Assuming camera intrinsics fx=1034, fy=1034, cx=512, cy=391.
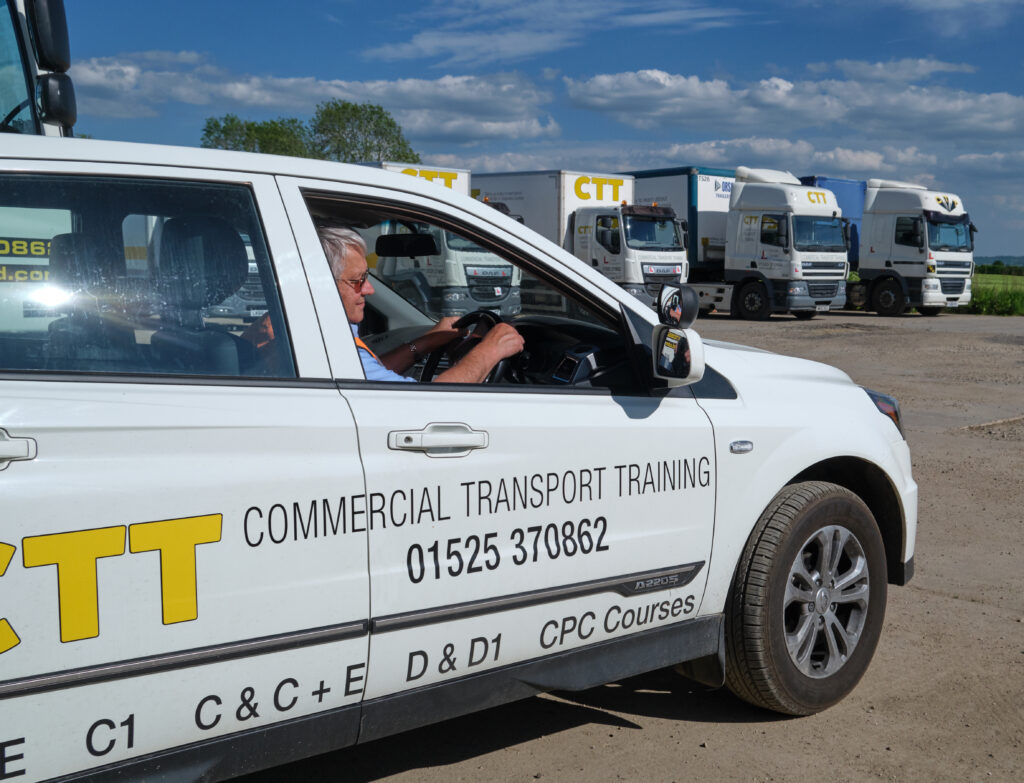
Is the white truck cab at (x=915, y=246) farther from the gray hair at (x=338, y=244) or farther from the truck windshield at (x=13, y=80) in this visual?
the gray hair at (x=338, y=244)

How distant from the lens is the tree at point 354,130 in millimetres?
60719

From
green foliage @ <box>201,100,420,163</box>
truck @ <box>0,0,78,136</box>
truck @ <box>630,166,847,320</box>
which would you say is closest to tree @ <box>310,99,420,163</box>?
green foliage @ <box>201,100,420,163</box>

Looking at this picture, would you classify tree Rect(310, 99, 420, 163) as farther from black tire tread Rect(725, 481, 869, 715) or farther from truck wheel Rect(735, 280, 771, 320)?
black tire tread Rect(725, 481, 869, 715)

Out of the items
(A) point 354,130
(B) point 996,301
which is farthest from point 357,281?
(A) point 354,130

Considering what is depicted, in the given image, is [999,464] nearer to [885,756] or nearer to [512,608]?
[885,756]

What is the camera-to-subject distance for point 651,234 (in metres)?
23.5

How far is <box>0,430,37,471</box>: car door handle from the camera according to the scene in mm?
2000

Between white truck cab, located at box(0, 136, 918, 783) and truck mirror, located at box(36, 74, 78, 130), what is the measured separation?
2.33 meters

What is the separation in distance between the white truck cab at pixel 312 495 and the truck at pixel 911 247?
977 inches

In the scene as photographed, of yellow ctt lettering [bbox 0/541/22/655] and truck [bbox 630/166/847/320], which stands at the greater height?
truck [bbox 630/166/847/320]

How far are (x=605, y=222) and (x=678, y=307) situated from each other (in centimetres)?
2098

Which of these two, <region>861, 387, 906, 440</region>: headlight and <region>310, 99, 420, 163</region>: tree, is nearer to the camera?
<region>861, 387, 906, 440</region>: headlight

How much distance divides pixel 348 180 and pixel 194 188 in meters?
0.41

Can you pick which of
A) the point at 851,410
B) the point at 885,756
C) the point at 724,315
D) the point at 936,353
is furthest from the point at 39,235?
the point at 724,315
